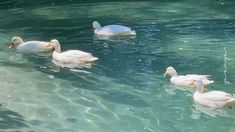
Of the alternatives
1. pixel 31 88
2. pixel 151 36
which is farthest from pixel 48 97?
pixel 151 36

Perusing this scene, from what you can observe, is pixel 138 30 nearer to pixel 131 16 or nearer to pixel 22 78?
pixel 131 16

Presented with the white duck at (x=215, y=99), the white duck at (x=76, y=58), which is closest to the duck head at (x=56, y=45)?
the white duck at (x=76, y=58)

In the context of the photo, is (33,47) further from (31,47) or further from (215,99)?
(215,99)

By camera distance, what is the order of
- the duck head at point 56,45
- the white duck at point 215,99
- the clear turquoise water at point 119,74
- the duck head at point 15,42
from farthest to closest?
the duck head at point 15,42, the duck head at point 56,45, the white duck at point 215,99, the clear turquoise water at point 119,74

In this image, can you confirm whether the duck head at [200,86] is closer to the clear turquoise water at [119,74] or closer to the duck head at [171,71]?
the clear turquoise water at [119,74]

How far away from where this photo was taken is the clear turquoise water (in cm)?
764

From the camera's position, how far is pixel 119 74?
32.3 ft

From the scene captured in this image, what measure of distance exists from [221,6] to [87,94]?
10.5 meters

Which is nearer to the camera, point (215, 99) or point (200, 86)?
point (215, 99)

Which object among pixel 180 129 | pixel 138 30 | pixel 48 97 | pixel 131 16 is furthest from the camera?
pixel 131 16

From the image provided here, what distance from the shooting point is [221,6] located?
18.2 m

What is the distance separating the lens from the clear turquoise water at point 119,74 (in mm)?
7645

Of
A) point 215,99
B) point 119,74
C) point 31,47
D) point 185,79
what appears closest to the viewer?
point 215,99

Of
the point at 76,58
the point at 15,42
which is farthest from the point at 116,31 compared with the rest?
the point at 76,58
